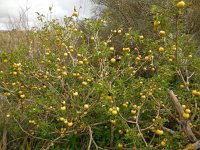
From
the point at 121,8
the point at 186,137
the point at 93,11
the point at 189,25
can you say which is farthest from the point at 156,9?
the point at 93,11

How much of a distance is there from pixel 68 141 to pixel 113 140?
1.71 ft

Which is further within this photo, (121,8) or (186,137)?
(121,8)

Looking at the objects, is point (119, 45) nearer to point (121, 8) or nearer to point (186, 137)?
point (121, 8)

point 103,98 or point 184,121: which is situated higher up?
point 103,98

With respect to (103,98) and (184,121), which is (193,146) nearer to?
(184,121)

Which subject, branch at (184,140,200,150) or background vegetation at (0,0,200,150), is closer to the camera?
branch at (184,140,200,150)

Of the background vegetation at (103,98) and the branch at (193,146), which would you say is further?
the background vegetation at (103,98)

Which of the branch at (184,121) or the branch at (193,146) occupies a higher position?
the branch at (184,121)

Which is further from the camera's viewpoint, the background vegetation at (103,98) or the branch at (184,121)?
the background vegetation at (103,98)

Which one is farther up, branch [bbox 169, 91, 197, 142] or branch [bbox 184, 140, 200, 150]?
branch [bbox 169, 91, 197, 142]

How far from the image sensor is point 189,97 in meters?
2.72

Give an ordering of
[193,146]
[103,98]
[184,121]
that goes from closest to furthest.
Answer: [193,146], [184,121], [103,98]

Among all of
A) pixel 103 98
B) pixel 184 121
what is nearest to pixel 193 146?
pixel 184 121

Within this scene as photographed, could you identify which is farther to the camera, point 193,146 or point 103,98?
point 103,98
